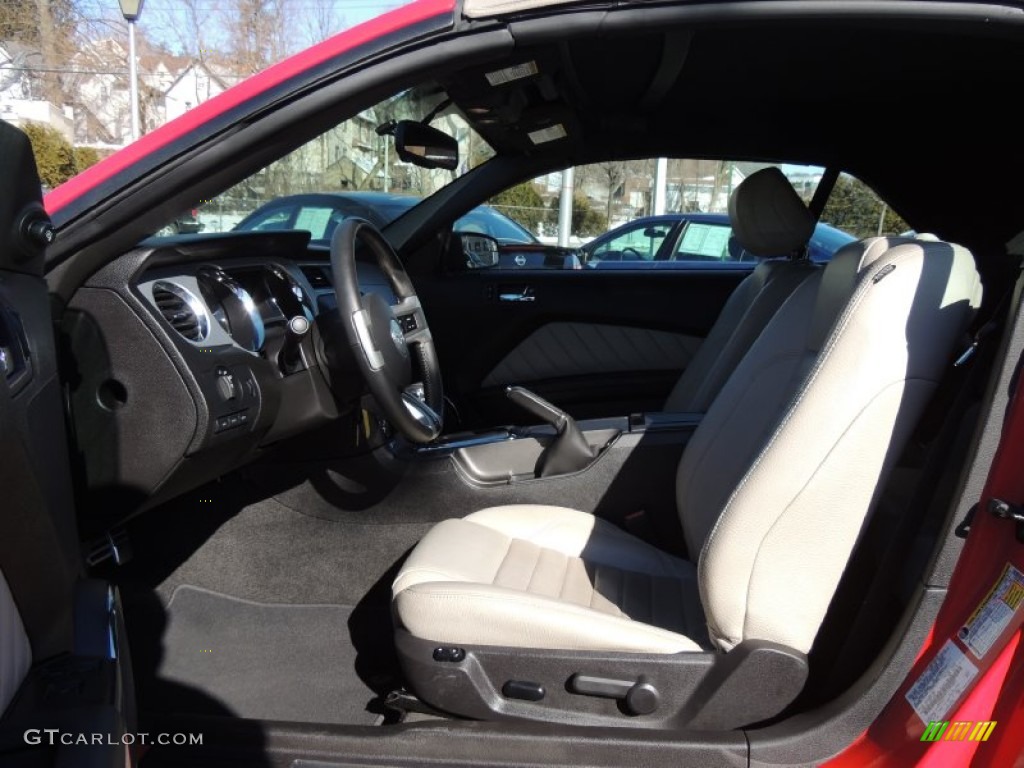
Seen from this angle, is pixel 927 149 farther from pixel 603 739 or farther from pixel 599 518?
pixel 603 739

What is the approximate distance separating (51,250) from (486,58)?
2.53 ft

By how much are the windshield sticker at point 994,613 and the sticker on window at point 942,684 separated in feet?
0.09

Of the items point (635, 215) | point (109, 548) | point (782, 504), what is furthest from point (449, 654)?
point (635, 215)

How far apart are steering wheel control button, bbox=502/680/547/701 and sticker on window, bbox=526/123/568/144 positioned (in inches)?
76.5

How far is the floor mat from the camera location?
72.9 inches

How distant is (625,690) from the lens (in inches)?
56.0

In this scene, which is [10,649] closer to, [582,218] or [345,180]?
[345,180]

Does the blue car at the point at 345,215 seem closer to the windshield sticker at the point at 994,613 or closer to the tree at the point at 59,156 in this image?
the windshield sticker at the point at 994,613

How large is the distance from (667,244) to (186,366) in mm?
3085

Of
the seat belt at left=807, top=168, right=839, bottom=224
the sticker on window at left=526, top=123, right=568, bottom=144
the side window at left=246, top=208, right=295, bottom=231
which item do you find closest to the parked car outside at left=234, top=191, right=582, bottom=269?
the side window at left=246, top=208, right=295, bottom=231

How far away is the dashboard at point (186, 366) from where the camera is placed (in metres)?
1.43

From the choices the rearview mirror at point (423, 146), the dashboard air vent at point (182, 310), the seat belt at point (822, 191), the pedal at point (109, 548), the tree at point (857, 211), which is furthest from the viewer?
the seat belt at point (822, 191)

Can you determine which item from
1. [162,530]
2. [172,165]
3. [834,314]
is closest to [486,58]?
[172,165]

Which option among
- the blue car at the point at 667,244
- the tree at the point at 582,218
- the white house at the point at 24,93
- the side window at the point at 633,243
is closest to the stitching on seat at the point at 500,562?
the blue car at the point at 667,244
